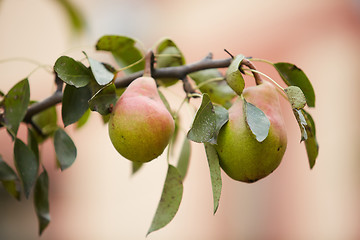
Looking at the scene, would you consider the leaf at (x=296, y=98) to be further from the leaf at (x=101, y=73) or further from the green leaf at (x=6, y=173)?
the green leaf at (x=6, y=173)

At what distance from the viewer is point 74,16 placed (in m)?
0.73

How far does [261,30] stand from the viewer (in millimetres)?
2301

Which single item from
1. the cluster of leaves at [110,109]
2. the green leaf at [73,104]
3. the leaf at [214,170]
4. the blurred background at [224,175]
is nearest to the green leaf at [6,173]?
the cluster of leaves at [110,109]

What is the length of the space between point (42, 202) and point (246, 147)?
0.28 m

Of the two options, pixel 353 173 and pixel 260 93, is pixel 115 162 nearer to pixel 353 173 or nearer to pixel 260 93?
pixel 353 173

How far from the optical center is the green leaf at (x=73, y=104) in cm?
43

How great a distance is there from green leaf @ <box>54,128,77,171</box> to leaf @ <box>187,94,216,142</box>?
0.16m

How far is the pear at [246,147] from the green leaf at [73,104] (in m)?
0.13

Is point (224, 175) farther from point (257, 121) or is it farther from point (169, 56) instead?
point (257, 121)

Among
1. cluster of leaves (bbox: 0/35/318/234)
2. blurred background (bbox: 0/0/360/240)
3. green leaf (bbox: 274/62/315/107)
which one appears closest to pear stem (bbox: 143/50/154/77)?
cluster of leaves (bbox: 0/35/318/234)

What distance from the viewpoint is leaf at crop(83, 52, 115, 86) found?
395 millimetres

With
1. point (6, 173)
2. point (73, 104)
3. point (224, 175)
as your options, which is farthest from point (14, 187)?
point (224, 175)

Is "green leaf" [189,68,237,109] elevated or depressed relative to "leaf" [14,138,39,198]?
elevated

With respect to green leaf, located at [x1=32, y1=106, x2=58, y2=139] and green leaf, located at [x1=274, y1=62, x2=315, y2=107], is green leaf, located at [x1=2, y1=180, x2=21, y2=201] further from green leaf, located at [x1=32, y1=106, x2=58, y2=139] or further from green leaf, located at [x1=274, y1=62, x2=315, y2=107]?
green leaf, located at [x1=274, y1=62, x2=315, y2=107]
